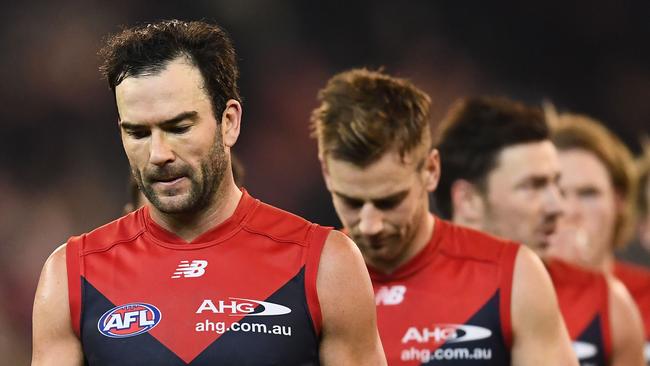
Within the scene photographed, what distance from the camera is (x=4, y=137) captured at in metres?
10.1

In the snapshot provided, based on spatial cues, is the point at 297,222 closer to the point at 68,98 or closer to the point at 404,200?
the point at 404,200

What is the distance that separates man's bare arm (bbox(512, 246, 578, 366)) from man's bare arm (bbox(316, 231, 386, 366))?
3.42 feet

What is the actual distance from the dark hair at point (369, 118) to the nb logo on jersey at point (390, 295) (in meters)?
0.51

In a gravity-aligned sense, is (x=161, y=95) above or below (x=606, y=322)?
above

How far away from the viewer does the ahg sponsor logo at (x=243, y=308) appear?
385cm

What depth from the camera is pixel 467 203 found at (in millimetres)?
6332

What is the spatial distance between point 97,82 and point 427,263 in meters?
5.78

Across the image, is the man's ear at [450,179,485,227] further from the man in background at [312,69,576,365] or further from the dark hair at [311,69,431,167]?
the dark hair at [311,69,431,167]

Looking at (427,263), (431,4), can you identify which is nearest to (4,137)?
(431,4)

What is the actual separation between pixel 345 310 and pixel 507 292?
1.22 m

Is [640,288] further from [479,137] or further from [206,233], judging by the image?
[206,233]

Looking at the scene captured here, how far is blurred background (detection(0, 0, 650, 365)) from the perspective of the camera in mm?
9973

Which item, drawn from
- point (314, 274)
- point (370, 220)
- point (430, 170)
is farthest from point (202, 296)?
point (430, 170)

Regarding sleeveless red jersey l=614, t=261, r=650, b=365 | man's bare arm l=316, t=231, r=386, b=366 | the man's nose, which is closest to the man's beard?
man's bare arm l=316, t=231, r=386, b=366
